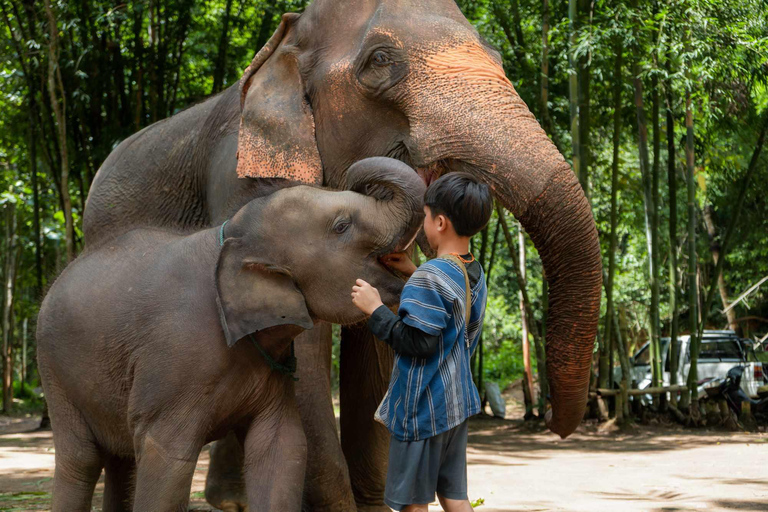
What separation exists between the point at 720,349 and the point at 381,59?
12310mm

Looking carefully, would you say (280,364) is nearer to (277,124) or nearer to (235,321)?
(235,321)

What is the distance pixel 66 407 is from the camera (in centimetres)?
320

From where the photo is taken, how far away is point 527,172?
3.17 metres

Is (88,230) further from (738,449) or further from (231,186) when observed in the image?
(738,449)

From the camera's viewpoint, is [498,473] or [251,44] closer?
[498,473]

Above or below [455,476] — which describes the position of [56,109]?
above

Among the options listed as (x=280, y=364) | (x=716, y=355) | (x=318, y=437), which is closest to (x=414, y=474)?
(x=280, y=364)

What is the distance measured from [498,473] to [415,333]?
14.7ft

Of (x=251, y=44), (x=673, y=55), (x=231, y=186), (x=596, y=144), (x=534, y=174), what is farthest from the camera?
(x=596, y=144)

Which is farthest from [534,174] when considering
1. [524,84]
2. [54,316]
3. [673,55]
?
[524,84]

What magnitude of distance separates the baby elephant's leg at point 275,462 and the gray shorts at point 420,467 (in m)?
0.29

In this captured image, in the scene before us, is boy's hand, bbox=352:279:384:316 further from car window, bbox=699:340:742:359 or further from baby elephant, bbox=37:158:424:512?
car window, bbox=699:340:742:359

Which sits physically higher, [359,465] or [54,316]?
[54,316]

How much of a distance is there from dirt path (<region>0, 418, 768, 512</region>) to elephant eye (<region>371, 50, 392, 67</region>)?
2.40 meters
